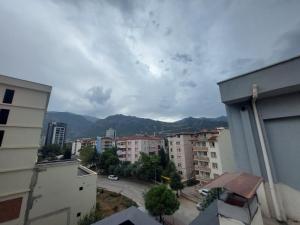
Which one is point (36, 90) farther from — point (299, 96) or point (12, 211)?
point (299, 96)

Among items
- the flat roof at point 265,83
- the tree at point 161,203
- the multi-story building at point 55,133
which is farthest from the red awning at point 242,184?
the multi-story building at point 55,133

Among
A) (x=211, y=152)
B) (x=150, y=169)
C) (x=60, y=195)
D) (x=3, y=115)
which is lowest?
(x=150, y=169)

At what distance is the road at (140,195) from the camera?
18047 mm

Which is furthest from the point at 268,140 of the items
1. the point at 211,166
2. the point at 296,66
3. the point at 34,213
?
the point at 211,166

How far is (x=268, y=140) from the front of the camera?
4062 mm

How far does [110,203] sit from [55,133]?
7743 cm

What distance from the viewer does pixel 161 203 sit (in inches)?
658

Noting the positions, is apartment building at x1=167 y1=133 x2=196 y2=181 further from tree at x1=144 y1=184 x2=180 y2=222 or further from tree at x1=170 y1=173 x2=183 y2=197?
tree at x1=144 y1=184 x2=180 y2=222

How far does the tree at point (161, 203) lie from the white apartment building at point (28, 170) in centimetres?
771

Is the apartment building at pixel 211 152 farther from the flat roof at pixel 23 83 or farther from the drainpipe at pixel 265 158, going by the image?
the flat roof at pixel 23 83

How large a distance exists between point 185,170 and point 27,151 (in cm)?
2838

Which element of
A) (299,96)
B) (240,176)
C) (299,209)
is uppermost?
(299,96)

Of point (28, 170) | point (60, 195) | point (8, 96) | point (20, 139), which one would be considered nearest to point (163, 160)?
point (60, 195)

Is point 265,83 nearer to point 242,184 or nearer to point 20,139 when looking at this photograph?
point 242,184
